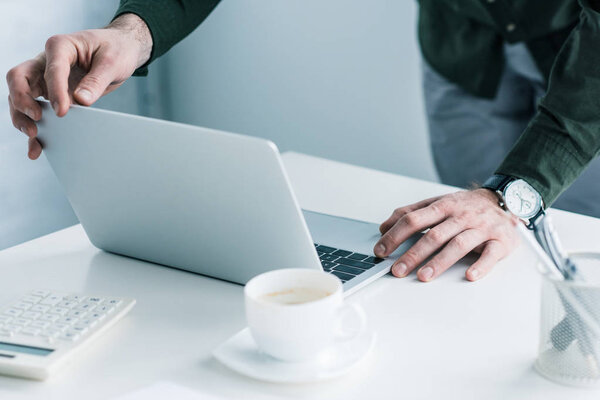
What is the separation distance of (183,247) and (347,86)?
2.07 m

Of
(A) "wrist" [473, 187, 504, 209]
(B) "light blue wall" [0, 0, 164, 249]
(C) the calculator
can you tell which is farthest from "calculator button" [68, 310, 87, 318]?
(B) "light blue wall" [0, 0, 164, 249]

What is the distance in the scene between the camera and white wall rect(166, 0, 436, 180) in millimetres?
2832

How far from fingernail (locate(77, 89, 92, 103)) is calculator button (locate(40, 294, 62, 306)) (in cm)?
27

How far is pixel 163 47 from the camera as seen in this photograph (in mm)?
1374

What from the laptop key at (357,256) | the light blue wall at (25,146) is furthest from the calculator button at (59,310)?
the light blue wall at (25,146)

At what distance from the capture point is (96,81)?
1.08 metres

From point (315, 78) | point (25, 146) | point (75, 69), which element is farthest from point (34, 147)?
point (315, 78)

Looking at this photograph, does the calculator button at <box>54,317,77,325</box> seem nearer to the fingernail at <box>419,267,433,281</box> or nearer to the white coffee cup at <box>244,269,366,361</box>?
the white coffee cup at <box>244,269,366,361</box>

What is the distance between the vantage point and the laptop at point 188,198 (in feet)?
2.74

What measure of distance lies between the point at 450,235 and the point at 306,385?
370 millimetres

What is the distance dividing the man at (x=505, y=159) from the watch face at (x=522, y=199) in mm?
11

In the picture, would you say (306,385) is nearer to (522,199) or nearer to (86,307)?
(86,307)

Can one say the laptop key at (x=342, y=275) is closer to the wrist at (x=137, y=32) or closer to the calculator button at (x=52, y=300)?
the calculator button at (x=52, y=300)

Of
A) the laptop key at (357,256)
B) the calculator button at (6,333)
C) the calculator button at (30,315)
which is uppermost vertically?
the calculator button at (6,333)
